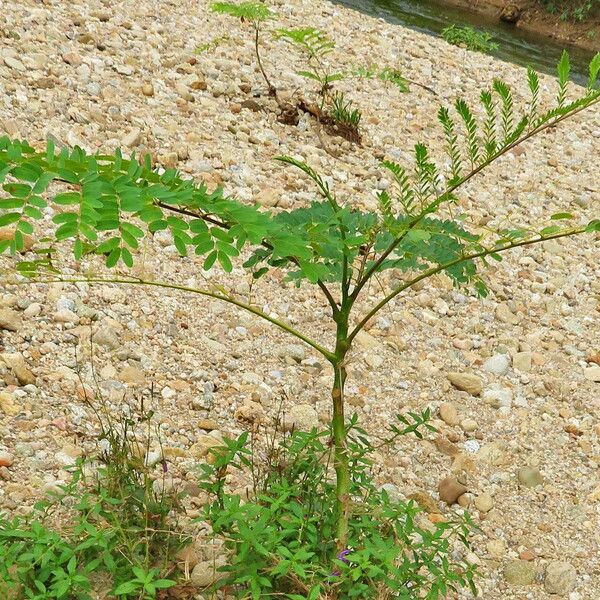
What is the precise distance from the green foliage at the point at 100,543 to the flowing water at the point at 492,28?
8.36 meters

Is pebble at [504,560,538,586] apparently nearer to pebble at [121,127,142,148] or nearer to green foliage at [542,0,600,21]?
pebble at [121,127,142,148]

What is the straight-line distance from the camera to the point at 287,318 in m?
3.71

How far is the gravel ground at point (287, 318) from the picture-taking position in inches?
114

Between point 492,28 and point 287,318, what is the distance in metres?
11.4

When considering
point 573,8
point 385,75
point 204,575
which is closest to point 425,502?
point 204,575

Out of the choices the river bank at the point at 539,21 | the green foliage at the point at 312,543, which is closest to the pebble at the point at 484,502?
the green foliage at the point at 312,543

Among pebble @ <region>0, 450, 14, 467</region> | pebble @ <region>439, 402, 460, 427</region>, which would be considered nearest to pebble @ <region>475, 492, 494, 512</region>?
pebble @ <region>439, 402, 460, 427</region>

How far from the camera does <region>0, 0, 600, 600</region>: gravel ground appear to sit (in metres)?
2.89

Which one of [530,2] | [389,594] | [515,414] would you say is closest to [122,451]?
[389,594]

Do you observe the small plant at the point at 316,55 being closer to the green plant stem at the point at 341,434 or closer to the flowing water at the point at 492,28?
the green plant stem at the point at 341,434

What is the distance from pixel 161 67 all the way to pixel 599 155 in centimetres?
330

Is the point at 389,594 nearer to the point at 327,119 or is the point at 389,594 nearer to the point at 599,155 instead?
the point at 327,119

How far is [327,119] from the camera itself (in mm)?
5383

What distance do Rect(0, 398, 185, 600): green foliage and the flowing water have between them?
8362mm
